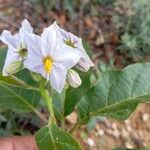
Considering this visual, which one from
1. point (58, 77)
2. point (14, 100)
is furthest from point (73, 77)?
point (14, 100)

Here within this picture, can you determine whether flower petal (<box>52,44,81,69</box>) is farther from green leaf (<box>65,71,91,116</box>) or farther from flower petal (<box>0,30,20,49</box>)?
green leaf (<box>65,71,91,116</box>)

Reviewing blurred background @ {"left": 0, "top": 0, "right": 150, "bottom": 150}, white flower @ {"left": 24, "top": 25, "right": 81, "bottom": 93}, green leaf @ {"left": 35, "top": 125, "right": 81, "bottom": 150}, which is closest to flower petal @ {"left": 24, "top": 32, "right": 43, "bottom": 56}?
white flower @ {"left": 24, "top": 25, "right": 81, "bottom": 93}

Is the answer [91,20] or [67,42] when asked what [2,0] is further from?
[67,42]

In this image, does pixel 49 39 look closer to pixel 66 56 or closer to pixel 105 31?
pixel 66 56

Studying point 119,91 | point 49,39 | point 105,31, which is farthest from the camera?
point 105,31

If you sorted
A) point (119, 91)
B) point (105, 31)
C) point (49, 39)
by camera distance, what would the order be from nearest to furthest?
1. point (49, 39)
2. point (119, 91)
3. point (105, 31)

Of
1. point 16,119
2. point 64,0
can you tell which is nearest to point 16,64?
point 16,119
